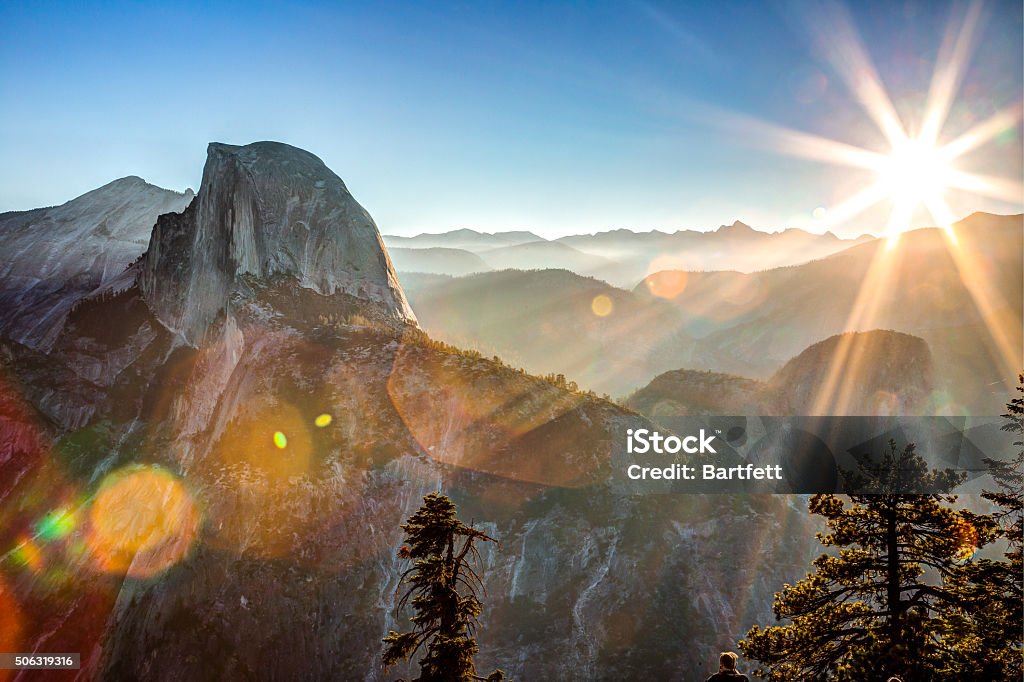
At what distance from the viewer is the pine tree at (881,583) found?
390 inches

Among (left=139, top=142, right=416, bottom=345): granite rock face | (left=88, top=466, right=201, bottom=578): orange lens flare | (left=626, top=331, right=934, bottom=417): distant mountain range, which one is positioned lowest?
(left=88, top=466, right=201, bottom=578): orange lens flare

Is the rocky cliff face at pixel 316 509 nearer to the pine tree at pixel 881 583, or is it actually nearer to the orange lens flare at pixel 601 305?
the pine tree at pixel 881 583

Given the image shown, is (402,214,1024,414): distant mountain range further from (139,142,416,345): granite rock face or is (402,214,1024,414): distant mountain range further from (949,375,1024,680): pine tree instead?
(949,375,1024,680): pine tree

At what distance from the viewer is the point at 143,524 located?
2850cm

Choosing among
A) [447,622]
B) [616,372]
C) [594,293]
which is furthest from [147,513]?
[594,293]

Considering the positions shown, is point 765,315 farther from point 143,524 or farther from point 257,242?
point 143,524

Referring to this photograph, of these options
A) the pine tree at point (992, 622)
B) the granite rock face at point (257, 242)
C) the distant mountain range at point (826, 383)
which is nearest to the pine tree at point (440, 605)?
the pine tree at point (992, 622)

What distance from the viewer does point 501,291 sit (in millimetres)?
145750

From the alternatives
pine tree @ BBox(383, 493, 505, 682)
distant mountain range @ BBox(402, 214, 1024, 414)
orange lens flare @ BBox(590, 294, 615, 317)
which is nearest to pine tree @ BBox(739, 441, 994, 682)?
pine tree @ BBox(383, 493, 505, 682)

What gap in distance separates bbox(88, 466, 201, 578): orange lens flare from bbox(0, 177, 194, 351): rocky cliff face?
2527 centimetres

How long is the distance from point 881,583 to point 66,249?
79.2 metres

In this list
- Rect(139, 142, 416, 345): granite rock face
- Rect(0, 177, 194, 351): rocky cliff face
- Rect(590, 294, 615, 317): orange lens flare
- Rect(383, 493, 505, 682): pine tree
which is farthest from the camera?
Rect(590, 294, 615, 317): orange lens flare

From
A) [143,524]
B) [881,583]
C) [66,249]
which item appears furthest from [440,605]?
[66,249]

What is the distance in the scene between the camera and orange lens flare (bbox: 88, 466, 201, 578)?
25.3 meters
